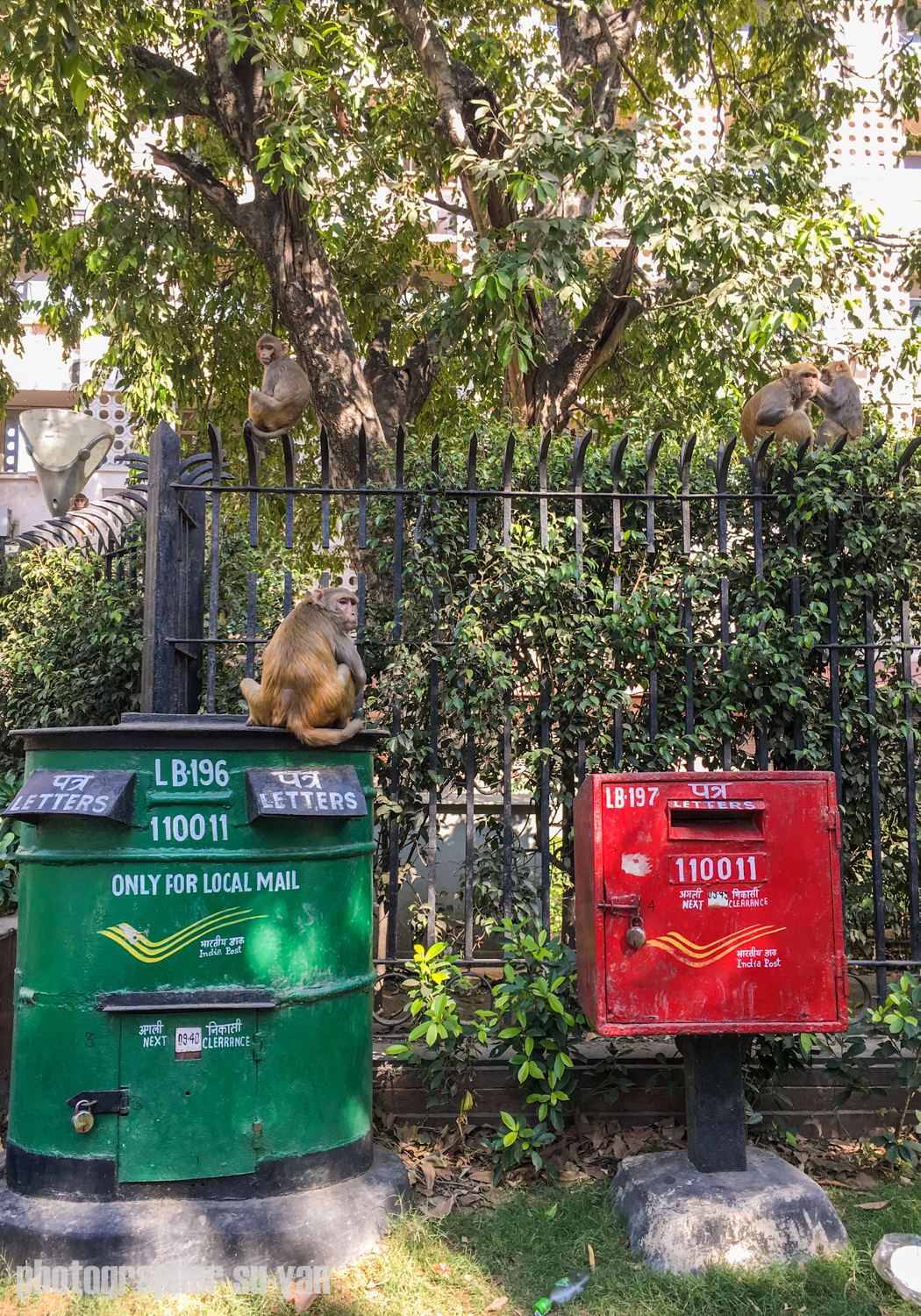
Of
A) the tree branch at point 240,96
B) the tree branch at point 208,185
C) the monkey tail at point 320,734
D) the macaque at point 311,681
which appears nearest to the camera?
the monkey tail at point 320,734

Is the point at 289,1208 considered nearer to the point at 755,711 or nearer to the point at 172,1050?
the point at 172,1050

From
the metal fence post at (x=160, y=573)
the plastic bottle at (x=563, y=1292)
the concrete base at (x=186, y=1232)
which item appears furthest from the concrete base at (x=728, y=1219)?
the metal fence post at (x=160, y=573)

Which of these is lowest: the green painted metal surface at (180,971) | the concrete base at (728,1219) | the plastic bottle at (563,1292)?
the plastic bottle at (563,1292)

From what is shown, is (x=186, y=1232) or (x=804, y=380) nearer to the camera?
(x=186, y=1232)

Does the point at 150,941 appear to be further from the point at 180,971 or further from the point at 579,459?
the point at 579,459

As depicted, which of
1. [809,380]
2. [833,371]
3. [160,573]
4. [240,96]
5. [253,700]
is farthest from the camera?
[240,96]

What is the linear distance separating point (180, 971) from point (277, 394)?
5055 mm

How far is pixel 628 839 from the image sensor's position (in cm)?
337

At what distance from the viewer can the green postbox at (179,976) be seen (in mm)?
3203

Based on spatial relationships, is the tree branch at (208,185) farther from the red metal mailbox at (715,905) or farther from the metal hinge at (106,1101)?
the metal hinge at (106,1101)

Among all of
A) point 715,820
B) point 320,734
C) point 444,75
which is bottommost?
point 715,820

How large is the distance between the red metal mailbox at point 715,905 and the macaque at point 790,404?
3.44 metres

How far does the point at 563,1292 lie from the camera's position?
3119 millimetres

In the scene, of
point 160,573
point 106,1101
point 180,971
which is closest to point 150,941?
point 180,971
